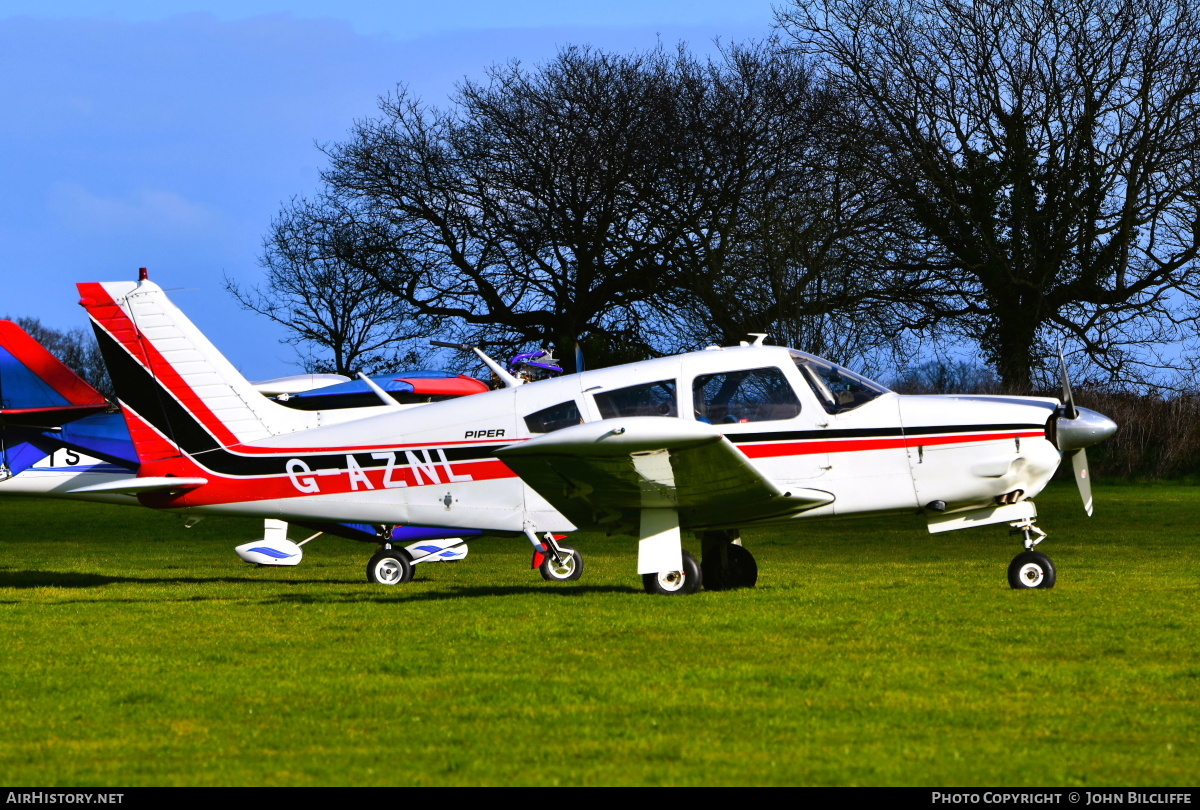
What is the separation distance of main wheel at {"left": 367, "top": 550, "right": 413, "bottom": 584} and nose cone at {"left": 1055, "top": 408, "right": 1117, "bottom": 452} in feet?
23.1

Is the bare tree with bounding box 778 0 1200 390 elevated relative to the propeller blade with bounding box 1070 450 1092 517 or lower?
elevated

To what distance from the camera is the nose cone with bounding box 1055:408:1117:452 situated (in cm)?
1116

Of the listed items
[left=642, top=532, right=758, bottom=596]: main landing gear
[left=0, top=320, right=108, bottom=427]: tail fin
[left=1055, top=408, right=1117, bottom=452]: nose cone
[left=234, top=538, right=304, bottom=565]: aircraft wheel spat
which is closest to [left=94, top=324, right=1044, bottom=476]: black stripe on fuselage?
[left=642, top=532, right=758, bottom=596]: main landing gear

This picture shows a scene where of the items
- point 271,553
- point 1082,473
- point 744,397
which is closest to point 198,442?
point 271,553

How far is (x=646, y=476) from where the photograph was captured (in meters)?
10.8

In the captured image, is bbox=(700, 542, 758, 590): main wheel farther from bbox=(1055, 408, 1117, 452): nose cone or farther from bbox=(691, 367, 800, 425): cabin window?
bbox=(1055, 408, 1117, 452): nose cone

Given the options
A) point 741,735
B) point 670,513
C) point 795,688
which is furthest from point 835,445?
point 741,735

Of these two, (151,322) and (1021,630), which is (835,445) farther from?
(151,322)

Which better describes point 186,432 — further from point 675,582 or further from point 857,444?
point 857,444

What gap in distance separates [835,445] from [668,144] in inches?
1055

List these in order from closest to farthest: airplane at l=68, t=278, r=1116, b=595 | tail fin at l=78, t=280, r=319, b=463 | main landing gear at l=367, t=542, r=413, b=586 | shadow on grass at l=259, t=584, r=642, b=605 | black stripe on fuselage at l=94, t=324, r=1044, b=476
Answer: airplane at l=68, t=278, r=1116, b=595 < shadow on grass at l=259, t=584, r=642, b=605 < black stripe on fuselage at l=94, t=324, r=1044, b=476 < tail fin at l=78, t=280, r=319, b=463 < main landing gear at l=367, t=542, r=413, b=586

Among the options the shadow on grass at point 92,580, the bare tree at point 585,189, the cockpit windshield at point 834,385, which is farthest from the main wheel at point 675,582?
the bare tree at point 585,189

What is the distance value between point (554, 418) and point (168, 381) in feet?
14.6

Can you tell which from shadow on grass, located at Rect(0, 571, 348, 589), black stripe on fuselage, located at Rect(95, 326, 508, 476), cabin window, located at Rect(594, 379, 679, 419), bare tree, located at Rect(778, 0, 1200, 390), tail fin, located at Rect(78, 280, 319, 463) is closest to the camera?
cabin window, located at Rect(594, 379, 679, 419)
